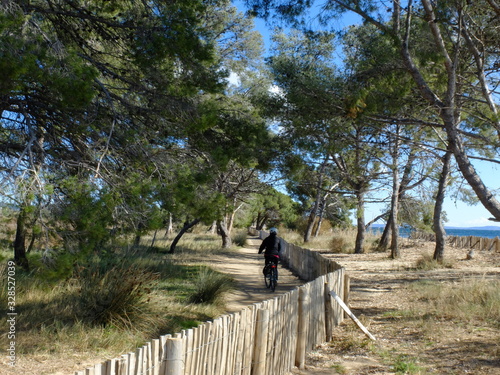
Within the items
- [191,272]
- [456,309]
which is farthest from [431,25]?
[191,272]

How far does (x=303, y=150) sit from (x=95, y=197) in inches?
269

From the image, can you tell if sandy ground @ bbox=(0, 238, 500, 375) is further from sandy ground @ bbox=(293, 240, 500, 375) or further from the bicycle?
the bicycle

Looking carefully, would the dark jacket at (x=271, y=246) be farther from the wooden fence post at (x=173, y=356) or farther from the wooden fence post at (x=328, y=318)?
the wooden fence post at (x=173, y=356)

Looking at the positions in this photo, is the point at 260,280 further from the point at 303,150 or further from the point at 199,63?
the point at 199,63

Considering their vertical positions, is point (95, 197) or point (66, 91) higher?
point (66, 91)

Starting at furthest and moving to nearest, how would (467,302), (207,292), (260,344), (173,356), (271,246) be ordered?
(271,246) < (207,292) < (467,302) < (260,344) < (173,356)

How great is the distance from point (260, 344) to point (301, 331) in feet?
4.24

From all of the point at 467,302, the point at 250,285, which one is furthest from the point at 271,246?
the point at 467,302

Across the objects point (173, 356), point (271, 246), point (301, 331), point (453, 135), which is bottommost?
point (301, 331)

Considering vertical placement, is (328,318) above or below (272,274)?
below

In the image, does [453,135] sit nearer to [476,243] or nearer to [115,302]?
[115,302]

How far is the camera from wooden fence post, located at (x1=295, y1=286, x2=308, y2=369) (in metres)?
6.14

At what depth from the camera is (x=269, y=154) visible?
12094 millimetres

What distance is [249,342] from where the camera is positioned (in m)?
4.93
